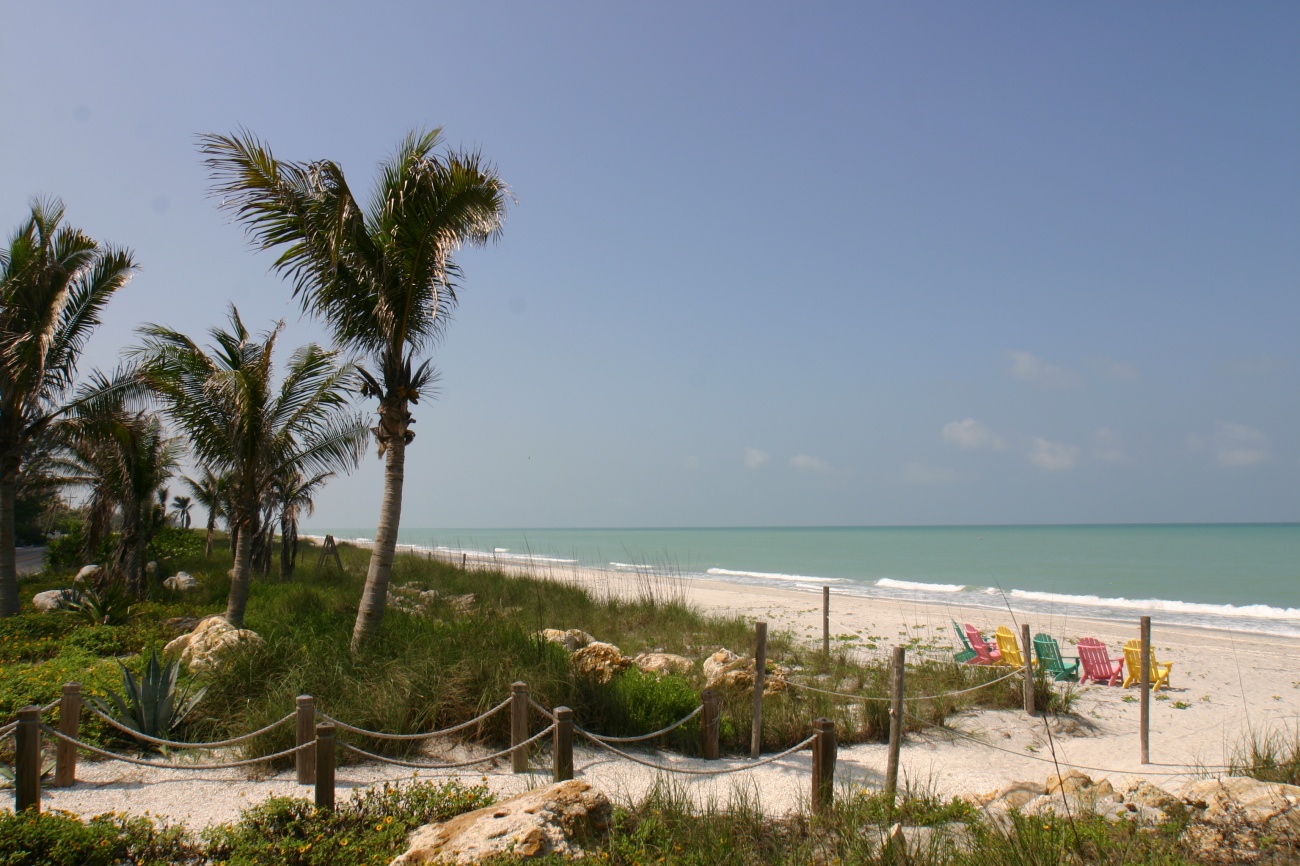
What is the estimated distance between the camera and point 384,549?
27.0 feet

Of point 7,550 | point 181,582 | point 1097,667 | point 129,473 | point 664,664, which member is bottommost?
point 1097,667

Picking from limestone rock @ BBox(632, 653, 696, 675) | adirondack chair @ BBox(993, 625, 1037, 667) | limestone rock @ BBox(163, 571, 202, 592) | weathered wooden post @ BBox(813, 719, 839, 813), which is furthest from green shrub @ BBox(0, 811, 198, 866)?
limestone rock @ BBox(163, 571, 202, 592)

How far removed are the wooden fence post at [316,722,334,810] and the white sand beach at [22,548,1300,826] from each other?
27.4 inches

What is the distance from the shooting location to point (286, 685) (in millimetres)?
6730

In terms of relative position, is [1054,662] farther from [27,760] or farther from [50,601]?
[50,601]

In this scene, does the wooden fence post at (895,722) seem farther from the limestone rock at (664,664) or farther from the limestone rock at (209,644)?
the limestone rock at (209,644)

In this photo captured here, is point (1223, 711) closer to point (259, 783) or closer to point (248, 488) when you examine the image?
point (259, 783)

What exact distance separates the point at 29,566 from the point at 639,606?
82.7ft

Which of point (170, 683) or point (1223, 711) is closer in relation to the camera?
point (170, 683)

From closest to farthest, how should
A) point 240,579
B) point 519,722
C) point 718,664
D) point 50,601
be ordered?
point 519,722, point 718,664, point 240,579, point 50,601

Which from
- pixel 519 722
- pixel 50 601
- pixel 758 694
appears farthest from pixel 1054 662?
pixel 50 601

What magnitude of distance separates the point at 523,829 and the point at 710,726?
322 cm

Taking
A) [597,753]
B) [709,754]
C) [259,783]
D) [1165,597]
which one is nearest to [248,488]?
[259,783]

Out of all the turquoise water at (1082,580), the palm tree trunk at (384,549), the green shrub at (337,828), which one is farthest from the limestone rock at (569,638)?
the turquoise water at (1082,580)
